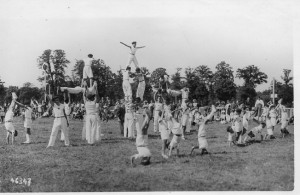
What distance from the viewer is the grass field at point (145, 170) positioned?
9.48 m

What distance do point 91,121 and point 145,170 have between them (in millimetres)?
5895

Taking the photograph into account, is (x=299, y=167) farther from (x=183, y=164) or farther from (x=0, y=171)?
(x=0, y=171)

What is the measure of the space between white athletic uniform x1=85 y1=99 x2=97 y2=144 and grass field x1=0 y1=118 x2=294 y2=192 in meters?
1.19

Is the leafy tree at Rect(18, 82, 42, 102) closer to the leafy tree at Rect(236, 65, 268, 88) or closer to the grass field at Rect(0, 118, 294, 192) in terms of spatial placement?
the leafy tree at Rect(236, 65, 268, 88)

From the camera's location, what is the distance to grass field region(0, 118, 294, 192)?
31.1 feet

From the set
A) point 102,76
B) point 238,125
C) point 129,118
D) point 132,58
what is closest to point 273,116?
point 238,125

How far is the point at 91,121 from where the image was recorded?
621 inches

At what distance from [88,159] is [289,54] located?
7.71 meters

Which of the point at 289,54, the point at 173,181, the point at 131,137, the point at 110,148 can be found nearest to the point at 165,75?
the point at 131,137

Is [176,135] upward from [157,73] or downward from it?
downward

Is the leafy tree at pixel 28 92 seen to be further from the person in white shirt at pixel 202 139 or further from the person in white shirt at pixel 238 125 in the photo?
the person in white shirt at pixel 202 139

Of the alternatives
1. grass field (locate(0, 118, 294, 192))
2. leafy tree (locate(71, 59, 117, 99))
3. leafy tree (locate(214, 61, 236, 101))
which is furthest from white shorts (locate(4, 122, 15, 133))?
leafy tree (locate(214, 61, 236, 101))

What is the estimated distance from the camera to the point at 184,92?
885 inches

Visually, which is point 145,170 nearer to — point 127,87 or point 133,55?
point 127,87
